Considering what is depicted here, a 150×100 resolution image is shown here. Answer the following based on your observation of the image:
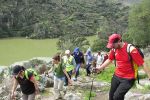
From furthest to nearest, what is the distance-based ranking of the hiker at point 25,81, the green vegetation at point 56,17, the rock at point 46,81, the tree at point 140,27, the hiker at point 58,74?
the green vegetation at point 56,17, the tree at point 140,27, the rock at point 46,81, the hiker at point 58,74, the hiker at point 25,81

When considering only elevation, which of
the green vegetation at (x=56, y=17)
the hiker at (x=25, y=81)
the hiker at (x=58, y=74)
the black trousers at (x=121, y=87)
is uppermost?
the black trousers at (x=121, y=87)

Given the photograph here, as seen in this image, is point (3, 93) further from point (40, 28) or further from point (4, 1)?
point (4, 1)

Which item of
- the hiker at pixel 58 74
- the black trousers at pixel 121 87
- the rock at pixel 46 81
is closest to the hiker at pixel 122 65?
the black trousers at pixel 121 87

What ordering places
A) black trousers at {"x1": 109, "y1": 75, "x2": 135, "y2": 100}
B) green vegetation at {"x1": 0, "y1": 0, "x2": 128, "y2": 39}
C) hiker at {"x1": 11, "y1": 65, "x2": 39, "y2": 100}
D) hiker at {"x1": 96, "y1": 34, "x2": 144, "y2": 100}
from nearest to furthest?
hiker at {"x1": 96, "y1": 34, "x2": 144, "y2": 100} < black trousers at {"x1": 109, "y1": 75, "x2": 135, "y2": 100} < hiker at {"x1": 11, "y1": 65, "x2": 39, "y2": 100} < green vegetation at {"x1": 0, "y1": 0, "x2": 128, "y2": 39}

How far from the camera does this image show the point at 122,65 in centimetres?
644

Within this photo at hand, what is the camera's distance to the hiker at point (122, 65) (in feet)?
20.2

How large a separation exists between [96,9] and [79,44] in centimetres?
6956

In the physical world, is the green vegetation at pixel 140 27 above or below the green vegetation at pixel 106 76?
below

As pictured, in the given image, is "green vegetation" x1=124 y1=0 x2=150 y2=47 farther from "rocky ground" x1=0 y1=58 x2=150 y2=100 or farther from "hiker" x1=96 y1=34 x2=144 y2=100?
"hiker" x1=96 y1=34 x2=144 y2=100

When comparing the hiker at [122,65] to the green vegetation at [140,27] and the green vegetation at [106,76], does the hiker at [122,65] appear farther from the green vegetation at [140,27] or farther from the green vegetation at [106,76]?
the green vegetation at [140,27]

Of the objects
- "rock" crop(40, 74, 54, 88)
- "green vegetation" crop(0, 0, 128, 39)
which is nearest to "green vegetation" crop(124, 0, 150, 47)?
"green vegetation" crop(0, 0, 128, 39)

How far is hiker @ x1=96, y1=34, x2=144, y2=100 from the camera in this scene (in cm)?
615

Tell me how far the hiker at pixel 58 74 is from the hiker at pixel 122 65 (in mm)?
3286

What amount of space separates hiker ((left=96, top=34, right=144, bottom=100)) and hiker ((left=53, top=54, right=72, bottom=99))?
3286 millimetres
